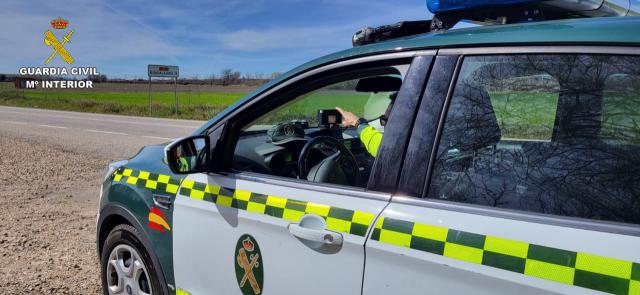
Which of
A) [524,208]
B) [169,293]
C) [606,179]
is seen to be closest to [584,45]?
[606,179]

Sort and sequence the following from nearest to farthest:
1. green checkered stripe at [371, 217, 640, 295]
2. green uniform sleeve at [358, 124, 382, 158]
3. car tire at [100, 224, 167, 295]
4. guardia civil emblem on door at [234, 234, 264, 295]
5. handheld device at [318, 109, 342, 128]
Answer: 1. green checkered stripe at [371, 217, 640, 295]
2. guardia civil emblem on door at [234, 234, 264, 295]
3. green uniform sleeve at [358, 124, 382, 158]
4. car tire at [100, 224, 167, 295]
5. handheld device at [318, 109, 342, 128]

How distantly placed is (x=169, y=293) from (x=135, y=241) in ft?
1.23

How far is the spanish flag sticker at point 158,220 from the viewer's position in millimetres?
2361

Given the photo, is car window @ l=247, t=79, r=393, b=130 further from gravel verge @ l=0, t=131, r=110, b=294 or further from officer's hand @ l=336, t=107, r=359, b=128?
gravel verge @ l=0, t=131, r=110, b=294

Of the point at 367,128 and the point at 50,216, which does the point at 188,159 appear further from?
the point at 50,216

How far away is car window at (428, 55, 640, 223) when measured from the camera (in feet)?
4.18

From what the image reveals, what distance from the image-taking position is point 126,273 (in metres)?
2.71

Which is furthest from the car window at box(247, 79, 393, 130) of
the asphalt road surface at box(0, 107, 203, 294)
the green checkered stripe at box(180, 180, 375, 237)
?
the asphalt road surface at box(0, 107, 203, 294)

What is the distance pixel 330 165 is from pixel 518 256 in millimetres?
1070

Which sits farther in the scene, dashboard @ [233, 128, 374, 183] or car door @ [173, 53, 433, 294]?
dashboard @ [233, 128, 374, 183]

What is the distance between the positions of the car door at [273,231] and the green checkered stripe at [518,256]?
0.13 m

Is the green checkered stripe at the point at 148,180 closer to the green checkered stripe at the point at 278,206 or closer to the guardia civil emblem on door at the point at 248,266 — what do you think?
the green checkered stripe at the point at 278,206

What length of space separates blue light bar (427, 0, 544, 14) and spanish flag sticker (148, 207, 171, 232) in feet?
5.31

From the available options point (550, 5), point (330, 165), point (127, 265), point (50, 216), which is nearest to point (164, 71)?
point (50, 216)
